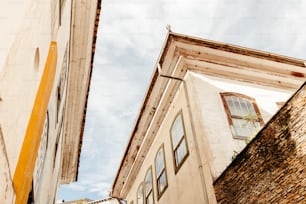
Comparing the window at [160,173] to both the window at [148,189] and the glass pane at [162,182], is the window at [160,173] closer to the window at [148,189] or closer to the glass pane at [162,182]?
the glass pane at [162,182]

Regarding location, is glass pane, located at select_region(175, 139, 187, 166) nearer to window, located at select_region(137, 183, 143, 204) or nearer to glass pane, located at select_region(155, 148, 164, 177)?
glass pane, located at select_region(155, 148, 164, 177)

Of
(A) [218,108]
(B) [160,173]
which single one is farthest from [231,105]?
(B) [160,173]

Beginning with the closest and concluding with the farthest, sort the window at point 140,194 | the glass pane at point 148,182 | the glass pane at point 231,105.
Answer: the glass pane at point 231,105 → the glass pane at point 148,182 → the window at point 140,194

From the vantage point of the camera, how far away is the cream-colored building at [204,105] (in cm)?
779

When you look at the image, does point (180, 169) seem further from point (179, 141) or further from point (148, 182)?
point (148, 182)

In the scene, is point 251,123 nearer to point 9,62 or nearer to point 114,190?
point 9,62

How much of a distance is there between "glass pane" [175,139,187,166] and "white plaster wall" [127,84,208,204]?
0.27 meters

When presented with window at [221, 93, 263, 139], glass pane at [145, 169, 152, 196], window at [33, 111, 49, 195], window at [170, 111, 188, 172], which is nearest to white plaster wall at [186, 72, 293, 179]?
window at [221, 93, 263, 139]

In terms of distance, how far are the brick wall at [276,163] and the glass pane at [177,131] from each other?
10.4 feet

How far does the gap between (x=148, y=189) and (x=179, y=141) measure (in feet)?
12.8

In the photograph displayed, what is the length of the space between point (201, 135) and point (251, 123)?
1.83m

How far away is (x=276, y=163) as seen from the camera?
5184mm

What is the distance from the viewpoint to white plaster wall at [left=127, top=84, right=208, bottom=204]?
7.89 m

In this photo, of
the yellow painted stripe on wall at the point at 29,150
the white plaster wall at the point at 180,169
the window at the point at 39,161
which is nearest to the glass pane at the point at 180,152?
the white plaster wall at the point at 180,169
